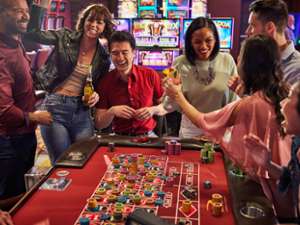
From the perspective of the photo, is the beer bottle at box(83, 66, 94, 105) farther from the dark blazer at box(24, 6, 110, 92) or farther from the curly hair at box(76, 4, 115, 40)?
the curly hair at box(76, 4, 115, 40)

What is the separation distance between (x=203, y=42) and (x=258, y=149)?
47.0 inches

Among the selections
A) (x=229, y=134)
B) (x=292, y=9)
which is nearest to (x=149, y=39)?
(x=292, y=9)

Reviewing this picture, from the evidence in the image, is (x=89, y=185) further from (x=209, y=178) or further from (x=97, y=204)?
(x=209, y=178)

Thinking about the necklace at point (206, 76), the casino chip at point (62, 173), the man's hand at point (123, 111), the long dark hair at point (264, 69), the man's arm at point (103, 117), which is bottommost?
the casino chip at point (62, 173)

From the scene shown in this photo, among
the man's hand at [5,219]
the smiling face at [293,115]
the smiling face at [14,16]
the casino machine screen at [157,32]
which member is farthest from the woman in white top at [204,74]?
the casino machine screen at [157,32]

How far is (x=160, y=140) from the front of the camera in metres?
2.25

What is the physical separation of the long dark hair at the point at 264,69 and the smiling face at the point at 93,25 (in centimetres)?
126

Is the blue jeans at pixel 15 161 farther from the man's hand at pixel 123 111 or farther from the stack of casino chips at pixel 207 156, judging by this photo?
the stack of casino chips at pixel 207 156

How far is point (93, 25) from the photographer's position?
2510 millimetres

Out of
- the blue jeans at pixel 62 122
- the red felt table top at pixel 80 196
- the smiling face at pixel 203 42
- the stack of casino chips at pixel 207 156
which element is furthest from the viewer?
the blue jeans at pixel 62 122

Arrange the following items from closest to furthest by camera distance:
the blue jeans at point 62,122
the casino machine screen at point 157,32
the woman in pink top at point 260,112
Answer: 1. the woman in pink top at point 260,112
2. the blue jeans at point 62,122
3. the casino machine screen at point 157,32

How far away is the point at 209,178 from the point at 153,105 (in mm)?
1006

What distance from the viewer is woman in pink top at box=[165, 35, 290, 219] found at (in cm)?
151

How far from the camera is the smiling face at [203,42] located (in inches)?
92.6
